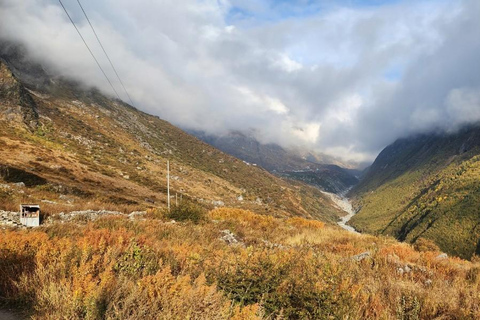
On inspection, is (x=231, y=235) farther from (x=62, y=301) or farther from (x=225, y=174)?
(x=225, y=174)

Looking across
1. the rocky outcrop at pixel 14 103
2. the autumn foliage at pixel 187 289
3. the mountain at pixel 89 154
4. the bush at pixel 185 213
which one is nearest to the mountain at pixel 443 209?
the bush at pixel 185 213

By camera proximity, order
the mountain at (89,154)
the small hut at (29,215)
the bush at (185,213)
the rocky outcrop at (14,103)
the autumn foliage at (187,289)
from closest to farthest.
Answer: the autumn foliage at (187,289) < the small hut at (29,215) < the bush at (185,213) < the mountain at (89,154) < the rocky outcrop at (14,103)

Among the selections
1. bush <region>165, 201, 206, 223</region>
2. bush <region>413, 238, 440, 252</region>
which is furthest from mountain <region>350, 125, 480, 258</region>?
bush <region>165, 201, 206, 223</region>

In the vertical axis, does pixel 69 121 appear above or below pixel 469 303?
above

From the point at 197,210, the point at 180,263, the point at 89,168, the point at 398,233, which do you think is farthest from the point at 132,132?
the point at 398,233

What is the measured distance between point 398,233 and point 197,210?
118m

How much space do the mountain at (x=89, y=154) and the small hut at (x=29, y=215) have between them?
90.6 inches

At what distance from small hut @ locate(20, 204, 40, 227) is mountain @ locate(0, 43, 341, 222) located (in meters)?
2.30

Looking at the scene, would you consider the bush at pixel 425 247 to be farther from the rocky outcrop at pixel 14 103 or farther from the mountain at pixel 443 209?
the rocky outcrop at pixel 14 103

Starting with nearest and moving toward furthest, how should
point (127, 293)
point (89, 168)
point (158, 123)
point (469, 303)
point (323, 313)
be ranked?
point (127, 293) < point (323, 313) < point (469, 303) < point (89, 168) < point (158, 123)

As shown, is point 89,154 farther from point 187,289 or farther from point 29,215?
point 187,289

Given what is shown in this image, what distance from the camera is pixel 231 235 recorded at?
13.4 meters

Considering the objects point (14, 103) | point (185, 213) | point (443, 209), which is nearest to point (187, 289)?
point (185, 213)

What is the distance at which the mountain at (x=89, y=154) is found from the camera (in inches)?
1248
